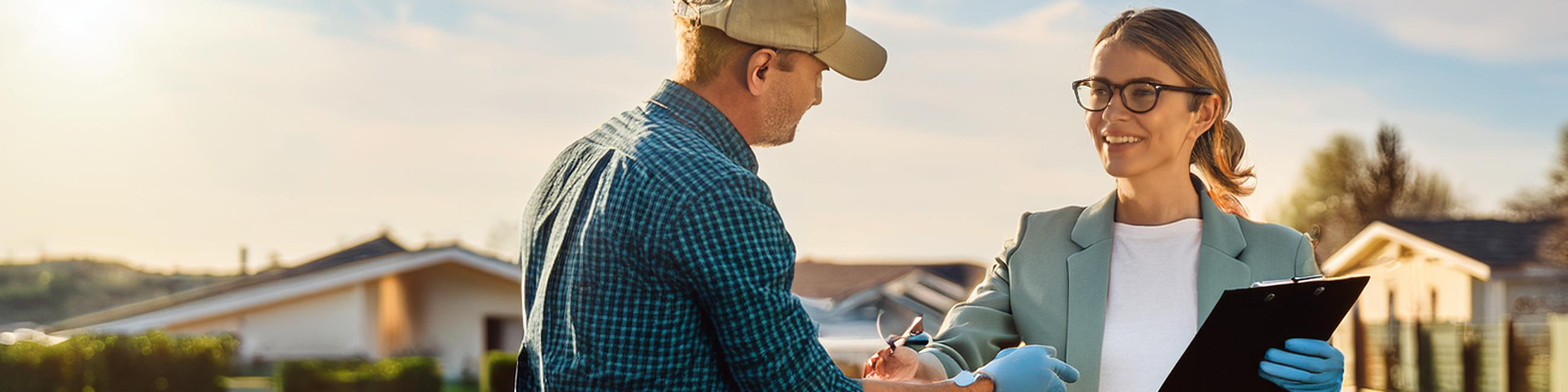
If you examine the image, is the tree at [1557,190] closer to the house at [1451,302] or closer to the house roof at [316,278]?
the house at [1451,302]

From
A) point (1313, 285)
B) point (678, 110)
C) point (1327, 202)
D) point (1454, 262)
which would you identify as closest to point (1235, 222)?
point (1313, 285)

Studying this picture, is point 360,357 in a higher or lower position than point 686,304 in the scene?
lower

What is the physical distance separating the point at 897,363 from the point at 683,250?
0.95m

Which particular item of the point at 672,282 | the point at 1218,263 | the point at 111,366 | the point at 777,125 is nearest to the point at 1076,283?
the point at 1218,263

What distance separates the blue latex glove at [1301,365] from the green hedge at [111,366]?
63.3ft

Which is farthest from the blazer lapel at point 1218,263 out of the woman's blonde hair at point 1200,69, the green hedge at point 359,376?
the green hedge at point 359,376

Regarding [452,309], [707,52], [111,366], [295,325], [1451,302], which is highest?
[707,52]

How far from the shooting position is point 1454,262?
2561cm

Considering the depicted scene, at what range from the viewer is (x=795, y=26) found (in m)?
2.52

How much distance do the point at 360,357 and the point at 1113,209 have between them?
1837 cm

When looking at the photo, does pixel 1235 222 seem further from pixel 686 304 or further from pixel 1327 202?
pixel 1327 202

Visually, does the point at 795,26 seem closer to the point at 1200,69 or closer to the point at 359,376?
the point at 1200,69

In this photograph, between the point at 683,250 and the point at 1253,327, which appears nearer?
the point at 683,250

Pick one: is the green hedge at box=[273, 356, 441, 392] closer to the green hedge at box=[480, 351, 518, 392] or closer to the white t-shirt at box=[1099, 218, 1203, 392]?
the green hedge at box=[480, 351, 518, 392]
